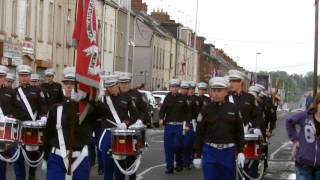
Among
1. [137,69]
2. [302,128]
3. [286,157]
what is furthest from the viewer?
[137,69]

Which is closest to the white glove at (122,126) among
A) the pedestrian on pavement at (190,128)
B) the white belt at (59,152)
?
the white belt at (59,152)

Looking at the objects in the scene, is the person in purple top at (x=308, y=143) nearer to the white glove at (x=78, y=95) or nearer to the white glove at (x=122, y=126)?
the white glove at (x=78, y=95)

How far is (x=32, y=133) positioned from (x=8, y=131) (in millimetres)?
1303

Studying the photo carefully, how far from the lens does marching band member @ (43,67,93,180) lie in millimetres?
8969

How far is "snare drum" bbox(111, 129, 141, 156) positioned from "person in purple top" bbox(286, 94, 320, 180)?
3.29 meters

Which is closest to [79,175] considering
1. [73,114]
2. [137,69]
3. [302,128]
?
[73,114]

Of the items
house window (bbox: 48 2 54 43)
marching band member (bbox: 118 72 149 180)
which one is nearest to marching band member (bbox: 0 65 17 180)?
marching band member (bbox: 118 72 149 180)

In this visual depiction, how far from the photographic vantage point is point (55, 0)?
41125mm

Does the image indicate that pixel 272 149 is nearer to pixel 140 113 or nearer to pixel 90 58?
pixel 140 113

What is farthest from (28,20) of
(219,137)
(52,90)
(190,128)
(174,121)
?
(219,137)

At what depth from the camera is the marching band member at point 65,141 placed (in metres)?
8.97

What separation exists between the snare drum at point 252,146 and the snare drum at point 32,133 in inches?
135

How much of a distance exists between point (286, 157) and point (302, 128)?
13.8 metres

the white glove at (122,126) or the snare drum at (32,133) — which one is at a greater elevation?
the white glove at (122,126)
